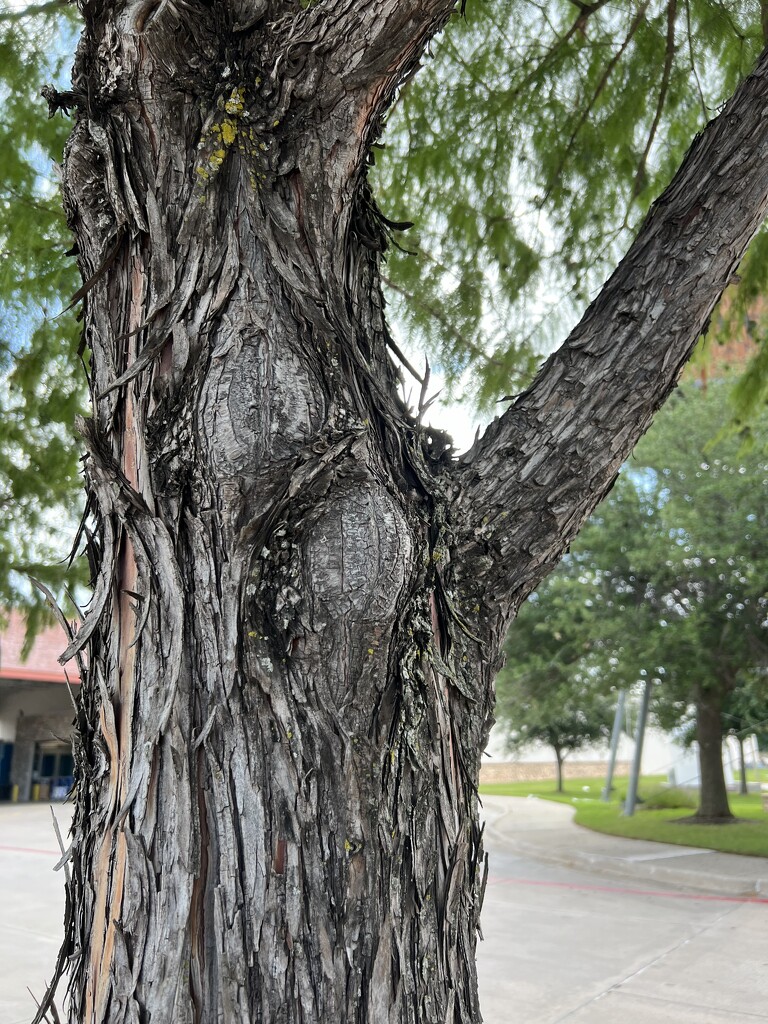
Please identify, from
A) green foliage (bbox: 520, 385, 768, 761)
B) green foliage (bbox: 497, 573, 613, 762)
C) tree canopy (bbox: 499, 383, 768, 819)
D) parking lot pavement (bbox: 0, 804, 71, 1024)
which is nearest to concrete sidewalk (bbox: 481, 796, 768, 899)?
green foliage (bbox: 497, 573, 613, 762)

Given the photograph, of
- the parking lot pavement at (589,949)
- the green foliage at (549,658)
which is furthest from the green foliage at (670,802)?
the parking lot pavement at (589,949)

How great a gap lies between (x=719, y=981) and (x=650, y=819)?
10580 mm

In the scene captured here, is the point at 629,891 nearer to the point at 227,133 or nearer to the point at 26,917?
the point at 26,917

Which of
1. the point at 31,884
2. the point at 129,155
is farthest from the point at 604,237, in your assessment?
the point at 31,884

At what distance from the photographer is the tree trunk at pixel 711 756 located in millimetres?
15195

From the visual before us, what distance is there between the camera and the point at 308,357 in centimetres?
179

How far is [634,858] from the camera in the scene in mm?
11688

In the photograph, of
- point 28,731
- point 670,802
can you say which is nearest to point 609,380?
point 670,802

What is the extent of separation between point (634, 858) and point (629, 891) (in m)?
1.71

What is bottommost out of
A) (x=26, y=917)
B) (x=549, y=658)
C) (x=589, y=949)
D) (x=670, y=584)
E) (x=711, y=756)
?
(x=26, y=917)

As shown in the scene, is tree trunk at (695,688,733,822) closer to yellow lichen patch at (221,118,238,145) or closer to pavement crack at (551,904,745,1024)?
pavement crack at (551,904,745,1024)

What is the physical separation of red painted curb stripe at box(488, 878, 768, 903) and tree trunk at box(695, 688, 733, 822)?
215 inches

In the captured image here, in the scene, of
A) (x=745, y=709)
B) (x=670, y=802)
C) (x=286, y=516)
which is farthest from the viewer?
(x=670, y=802)

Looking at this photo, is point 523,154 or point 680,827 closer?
point 523,154
